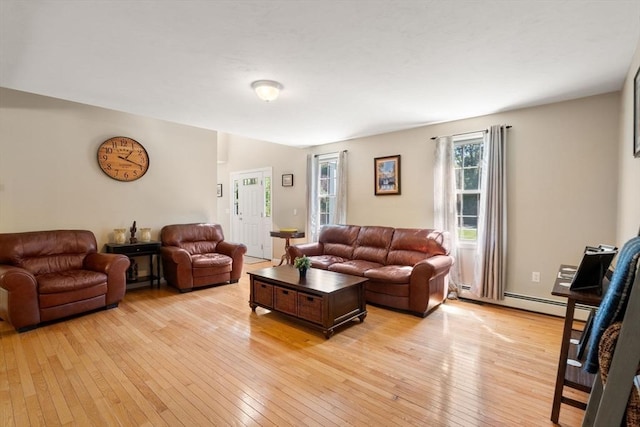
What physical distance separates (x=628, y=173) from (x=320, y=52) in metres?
2.81

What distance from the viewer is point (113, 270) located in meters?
3.65

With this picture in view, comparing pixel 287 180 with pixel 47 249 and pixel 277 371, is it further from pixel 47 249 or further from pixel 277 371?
pixel 277 371

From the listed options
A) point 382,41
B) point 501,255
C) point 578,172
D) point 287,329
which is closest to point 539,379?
point 501,255

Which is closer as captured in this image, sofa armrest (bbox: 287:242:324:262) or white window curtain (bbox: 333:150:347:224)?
sofa armrest (bbox: 287:242:324:262)

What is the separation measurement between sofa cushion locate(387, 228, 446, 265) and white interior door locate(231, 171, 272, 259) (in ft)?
11.0

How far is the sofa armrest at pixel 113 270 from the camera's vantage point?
11.9ft

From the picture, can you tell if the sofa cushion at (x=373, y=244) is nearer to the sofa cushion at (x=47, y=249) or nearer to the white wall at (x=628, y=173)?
the white wall at (x=628, y=173)

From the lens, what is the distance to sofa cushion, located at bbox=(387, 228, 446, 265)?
4031 millimetres

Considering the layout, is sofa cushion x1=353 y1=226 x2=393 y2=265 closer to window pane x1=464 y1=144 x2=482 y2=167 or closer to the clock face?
window pane x1=464 y1=144 x2=482 y2=167

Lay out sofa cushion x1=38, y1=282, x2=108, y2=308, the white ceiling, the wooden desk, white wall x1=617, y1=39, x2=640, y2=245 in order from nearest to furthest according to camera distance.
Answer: the wooden desk → the white ceiling → white wall x1=617, y1=39, x2=640, y2=245 → sofa cushion x1=38, y1=282, x2=108, y2=308

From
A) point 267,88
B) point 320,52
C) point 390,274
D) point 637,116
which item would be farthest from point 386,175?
point 637,116

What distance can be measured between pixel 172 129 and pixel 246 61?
3.33 meters

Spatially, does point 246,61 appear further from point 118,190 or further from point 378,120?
point 118,190

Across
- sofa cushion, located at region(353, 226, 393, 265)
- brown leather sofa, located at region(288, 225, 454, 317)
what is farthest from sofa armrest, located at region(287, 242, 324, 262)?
sofa cushion, located at region(353, 226, 393, 265)
